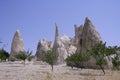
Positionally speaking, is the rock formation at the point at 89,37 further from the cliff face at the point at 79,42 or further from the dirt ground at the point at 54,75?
the dirt ground at the point at 54,75

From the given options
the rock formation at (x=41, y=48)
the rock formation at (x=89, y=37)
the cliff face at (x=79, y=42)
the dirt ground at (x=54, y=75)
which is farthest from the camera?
the rock formation at (x=41, y=48)

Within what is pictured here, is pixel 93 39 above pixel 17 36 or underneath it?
underneath

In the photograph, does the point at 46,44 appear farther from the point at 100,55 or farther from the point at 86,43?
the point at 100,55

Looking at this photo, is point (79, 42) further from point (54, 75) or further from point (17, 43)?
point (54, 75)

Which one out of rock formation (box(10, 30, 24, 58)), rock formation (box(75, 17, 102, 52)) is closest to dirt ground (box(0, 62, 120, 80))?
rock formation (box(75, 17, 102, 52))

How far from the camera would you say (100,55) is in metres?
32.9

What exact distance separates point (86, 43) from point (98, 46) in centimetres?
2462

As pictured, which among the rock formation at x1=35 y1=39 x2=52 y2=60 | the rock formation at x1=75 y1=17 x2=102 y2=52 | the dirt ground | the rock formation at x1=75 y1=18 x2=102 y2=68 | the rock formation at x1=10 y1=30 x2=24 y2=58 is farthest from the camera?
the rock formation at x1=35 y1=39 x2=52 y2=60

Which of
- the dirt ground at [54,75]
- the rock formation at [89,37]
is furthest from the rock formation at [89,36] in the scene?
the dirt ground at [54,75]

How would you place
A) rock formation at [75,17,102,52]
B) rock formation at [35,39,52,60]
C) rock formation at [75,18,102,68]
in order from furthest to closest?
rock formation at [35,39,52,60] → rock formation at [75,17,102,52] → rock formation at [75,18,102,68]

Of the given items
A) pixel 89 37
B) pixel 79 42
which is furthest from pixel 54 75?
pixel 79 42

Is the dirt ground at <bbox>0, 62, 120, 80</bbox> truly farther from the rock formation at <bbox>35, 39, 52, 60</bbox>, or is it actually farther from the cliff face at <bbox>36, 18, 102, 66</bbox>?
the rock formation at <bbox>35, 39, 52, 60</bbox>

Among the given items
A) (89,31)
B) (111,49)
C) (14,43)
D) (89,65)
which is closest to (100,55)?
(111,49)

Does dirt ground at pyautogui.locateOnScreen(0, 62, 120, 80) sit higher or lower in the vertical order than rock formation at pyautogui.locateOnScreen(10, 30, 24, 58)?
lower
